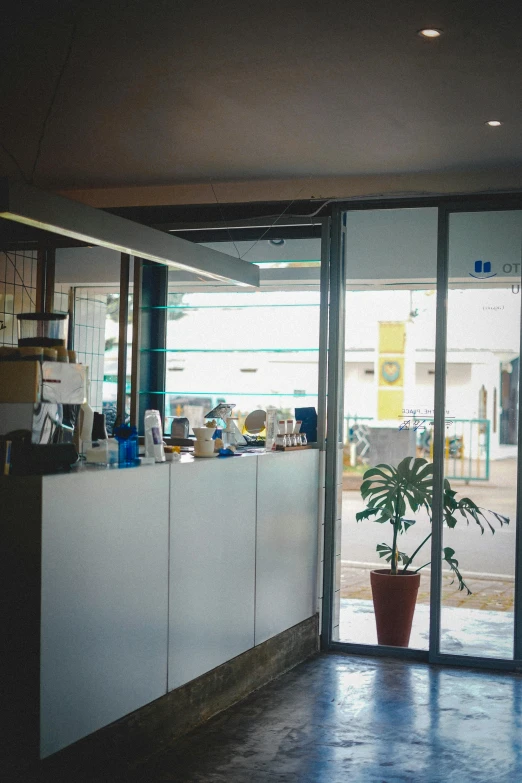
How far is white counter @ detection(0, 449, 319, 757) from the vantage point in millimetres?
2877

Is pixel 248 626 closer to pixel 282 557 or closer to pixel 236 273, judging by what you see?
pixel 282 557

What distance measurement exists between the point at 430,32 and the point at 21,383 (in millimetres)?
1959

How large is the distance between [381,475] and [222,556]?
169cm

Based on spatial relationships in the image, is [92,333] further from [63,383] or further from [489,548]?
[489,548]

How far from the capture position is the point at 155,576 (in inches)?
137

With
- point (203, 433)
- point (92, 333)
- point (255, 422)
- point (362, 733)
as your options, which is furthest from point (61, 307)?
point (362, 733)

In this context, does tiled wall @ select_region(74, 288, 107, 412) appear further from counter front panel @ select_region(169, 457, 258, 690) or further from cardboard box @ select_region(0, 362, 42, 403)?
cardboard box @ select_region(0, 362, 42, 403)

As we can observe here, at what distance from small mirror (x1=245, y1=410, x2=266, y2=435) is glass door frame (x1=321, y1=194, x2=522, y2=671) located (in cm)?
41

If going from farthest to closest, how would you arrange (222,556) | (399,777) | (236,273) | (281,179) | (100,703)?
(281,179) → (236,273) → (222,556) → (399,777) → (100,703)

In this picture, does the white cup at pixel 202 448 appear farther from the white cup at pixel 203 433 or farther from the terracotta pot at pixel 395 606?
the terracotta pot at pixel 395 606

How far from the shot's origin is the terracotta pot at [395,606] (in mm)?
5215

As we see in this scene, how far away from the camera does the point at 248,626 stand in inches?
171

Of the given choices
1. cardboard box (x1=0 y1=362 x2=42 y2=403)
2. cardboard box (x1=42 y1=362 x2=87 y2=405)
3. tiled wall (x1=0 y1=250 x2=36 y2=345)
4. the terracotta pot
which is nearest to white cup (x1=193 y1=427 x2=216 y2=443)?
cardboard box (x1=42 y1=362 x2=87 y2=405)

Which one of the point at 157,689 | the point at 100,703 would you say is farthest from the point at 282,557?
the point at 100,703
